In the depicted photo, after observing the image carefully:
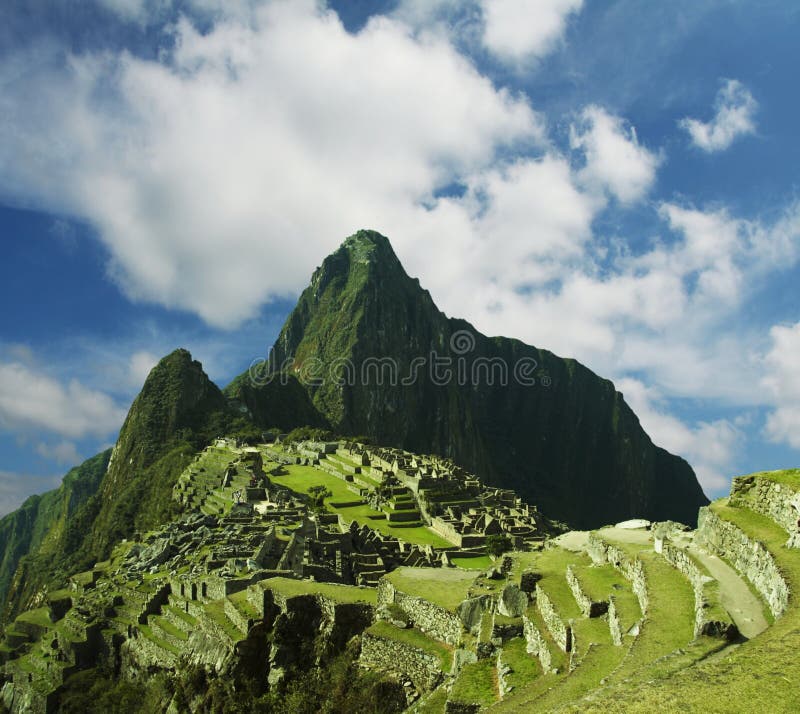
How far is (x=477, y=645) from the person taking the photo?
43.5ft

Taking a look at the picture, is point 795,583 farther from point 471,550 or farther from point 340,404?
point 340,404

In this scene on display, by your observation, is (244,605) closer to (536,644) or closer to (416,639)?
(416,639)

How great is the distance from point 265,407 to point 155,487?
51.1 metres

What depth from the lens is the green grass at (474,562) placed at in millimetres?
33500

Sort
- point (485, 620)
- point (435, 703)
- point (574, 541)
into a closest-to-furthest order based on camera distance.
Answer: point (435, 703) < point (485, 620) < point (574, 541)

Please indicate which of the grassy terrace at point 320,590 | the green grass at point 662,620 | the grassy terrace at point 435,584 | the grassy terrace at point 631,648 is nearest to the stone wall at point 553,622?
the grassy terrace at point 631,648

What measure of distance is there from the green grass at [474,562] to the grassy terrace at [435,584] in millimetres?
14525

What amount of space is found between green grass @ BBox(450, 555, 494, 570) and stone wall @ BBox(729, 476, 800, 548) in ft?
65.3

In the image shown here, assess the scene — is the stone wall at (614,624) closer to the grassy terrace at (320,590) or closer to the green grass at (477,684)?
the green grass at (477,684)

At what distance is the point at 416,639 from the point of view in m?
14.4

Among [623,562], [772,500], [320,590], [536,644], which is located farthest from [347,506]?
[772,500]

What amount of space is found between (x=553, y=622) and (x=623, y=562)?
3788mm

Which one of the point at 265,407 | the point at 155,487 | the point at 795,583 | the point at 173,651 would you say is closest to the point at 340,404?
the point at 265,407

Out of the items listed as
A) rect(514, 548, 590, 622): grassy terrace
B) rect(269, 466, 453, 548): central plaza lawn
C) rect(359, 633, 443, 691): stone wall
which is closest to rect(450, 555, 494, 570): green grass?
rect(269, 466, 453, 548): central plaza lawn
